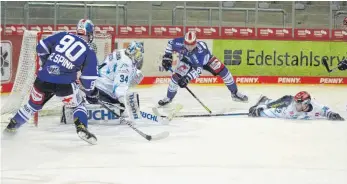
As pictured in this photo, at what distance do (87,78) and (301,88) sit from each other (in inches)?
279

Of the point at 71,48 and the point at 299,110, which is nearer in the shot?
the point at 71,48

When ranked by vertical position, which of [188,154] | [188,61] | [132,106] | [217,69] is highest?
[188,61]

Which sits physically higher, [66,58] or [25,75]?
[66,58]

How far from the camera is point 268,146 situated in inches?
186

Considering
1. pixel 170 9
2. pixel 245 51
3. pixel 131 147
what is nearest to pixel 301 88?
pixel 245 51

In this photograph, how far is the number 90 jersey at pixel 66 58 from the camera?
14.8 ft

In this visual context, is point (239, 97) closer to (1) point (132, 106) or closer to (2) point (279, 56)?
(1) point (132, 106)

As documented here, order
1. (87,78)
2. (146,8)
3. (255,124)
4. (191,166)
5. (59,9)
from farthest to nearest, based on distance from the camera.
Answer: (146,8) < (59,9) < (255,124) < (87,78) < (191,166)

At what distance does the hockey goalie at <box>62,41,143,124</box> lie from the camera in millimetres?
5316

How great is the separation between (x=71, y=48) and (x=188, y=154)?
1.27m

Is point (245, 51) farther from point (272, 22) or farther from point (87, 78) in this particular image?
point (87, 78)

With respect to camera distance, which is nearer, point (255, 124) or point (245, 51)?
point (255, 124)

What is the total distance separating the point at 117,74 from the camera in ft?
17.4

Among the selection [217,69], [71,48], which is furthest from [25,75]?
[217,69]
